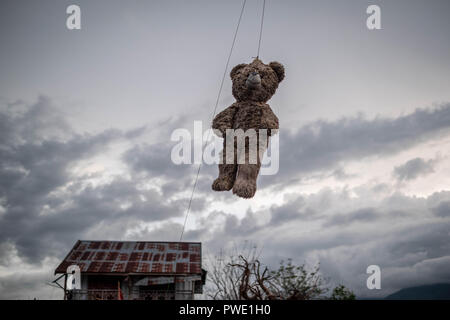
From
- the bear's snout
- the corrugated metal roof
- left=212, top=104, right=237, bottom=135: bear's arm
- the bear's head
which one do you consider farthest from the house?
the bear's snout

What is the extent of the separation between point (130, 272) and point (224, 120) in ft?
30.4

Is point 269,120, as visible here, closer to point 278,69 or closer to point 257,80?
point 257,80

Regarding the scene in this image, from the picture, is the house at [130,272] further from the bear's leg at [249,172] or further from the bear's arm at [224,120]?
the bear's leg at [249,172]

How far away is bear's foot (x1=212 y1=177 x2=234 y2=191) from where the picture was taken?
3.96 m

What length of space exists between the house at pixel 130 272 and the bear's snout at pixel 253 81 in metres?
9.09

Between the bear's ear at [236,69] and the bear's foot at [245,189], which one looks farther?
the bear's ear at [236,69]

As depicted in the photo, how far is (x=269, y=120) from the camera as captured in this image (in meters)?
3.99

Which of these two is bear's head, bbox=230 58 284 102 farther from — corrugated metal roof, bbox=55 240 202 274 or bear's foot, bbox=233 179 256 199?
corrugated metal roof, bbox=55 240 202 274

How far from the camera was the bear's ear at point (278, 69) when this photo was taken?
4516mm

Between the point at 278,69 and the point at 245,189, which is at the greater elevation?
the point at 278,69

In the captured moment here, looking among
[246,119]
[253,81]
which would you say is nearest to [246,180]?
[246,119]

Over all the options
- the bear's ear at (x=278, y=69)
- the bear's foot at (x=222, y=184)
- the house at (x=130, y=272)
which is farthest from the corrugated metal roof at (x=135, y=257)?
the bear's ear at (x=278, y=69)

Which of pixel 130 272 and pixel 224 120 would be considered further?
pixel 130 272
